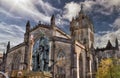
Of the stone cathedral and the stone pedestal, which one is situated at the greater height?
the stone cathedral

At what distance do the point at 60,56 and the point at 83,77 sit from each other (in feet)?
23.5

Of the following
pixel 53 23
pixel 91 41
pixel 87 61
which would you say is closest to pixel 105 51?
pixel 91 41

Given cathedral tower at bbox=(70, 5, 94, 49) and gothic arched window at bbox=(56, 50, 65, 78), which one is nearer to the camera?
gothic arched window at bbox=(56, 50, 65, 78)

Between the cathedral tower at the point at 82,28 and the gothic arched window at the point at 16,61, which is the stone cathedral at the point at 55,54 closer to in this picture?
the gothic arched window at the point at 16,61

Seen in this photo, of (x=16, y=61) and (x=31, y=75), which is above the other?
(x=16, y=61)

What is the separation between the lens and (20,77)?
14203mm

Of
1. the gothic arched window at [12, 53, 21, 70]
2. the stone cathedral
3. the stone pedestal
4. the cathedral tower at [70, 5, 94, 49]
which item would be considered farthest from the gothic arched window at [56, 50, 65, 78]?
the stone pedestal

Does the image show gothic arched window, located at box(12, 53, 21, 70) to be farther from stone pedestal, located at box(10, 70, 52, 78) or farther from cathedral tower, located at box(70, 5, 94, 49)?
stone pedestal, located at box(10, 70, 52, 78)

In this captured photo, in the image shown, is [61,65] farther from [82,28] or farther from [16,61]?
[82,28]

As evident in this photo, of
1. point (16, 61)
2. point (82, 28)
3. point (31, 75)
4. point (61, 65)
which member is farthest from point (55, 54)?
point (31, 75)

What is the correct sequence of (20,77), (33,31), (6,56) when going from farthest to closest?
(6,56)
(33,31)
(20,77)

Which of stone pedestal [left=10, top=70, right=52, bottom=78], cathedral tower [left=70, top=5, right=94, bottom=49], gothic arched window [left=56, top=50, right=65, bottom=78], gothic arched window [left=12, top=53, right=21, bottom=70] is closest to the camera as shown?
stone pedestal [left=10, top=70, right=52, bottom=78]

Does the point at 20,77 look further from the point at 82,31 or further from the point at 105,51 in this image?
the point at 105,51

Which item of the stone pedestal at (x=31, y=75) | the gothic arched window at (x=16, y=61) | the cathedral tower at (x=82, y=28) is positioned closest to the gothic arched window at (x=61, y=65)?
the gothic arched window at (x=16, y=61)
